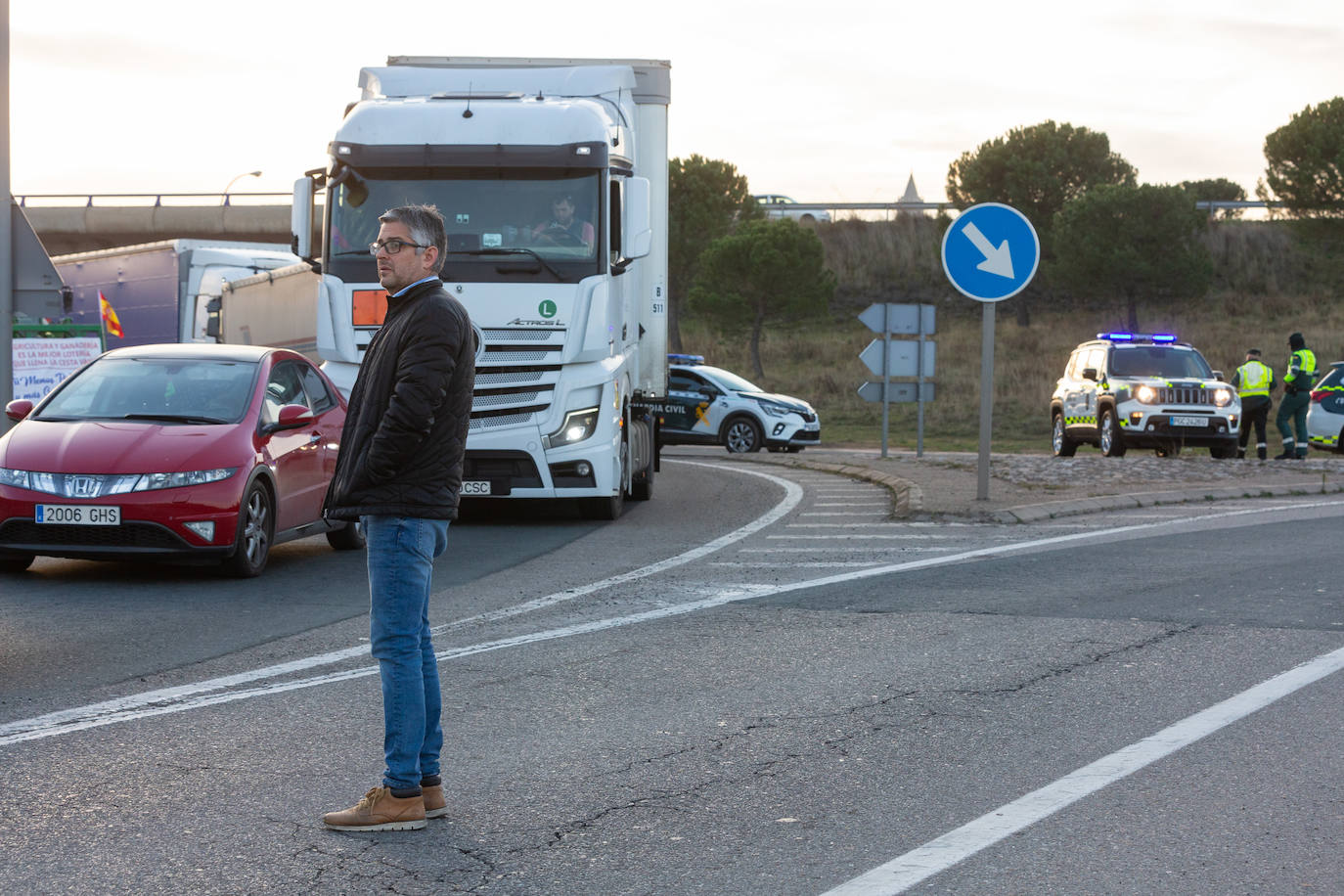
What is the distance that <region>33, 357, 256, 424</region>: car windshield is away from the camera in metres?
10.9

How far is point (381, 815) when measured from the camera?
4.78 metres

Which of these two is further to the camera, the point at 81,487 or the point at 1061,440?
the point at 1061,440

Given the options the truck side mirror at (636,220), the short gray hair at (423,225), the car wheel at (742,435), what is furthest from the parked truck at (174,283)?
the short gray hair at (423,225)

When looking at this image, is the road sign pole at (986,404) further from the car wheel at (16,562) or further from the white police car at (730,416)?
the white police car at (730,416)

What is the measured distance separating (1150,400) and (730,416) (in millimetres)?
7179

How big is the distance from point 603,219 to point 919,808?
934 cm

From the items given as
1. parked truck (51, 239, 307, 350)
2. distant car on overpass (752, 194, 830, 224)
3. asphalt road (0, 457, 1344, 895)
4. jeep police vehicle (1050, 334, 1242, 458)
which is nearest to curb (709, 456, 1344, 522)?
asphalt road (0, 457, 1344, 895)

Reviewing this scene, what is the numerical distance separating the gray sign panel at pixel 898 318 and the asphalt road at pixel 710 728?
11.5 metres

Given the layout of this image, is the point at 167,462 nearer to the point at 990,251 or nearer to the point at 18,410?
the point at 18,410

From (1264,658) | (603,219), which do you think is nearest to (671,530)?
(603,219)

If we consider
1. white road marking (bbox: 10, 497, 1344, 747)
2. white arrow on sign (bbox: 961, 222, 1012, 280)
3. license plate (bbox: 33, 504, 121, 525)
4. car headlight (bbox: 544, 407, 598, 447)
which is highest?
white arrow on sign (bbox: 961, 222, 1012, 280)

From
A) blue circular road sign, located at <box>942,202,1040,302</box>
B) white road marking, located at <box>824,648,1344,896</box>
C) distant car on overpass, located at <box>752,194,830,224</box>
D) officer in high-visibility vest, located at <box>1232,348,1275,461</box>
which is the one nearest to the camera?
white road marking, located at <box>824,648,1344,896</box>

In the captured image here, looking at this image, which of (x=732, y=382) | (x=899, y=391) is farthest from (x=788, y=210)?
(x=899, y=391)

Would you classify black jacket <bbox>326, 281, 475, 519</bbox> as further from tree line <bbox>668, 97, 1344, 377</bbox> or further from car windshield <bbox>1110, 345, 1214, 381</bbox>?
tree line <bbox>668, 97, 1344, 377</bbox>
